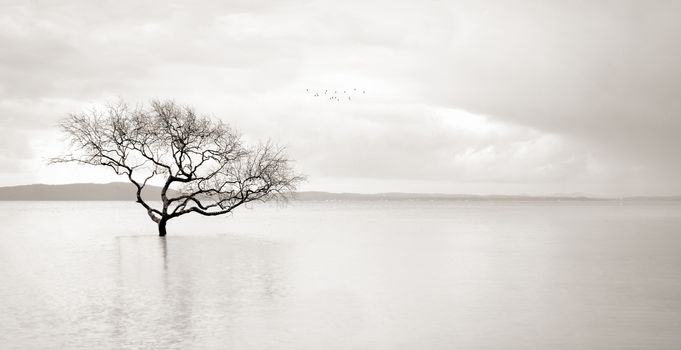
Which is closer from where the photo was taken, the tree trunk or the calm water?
the calm water

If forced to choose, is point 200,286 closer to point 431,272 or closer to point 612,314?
point 431,272

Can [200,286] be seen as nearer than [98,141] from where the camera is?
Yes

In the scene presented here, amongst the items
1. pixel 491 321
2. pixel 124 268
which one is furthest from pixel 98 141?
pixel 491 321

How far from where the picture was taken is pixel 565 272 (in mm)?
28688

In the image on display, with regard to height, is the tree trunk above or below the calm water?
above

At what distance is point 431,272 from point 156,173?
2294cm

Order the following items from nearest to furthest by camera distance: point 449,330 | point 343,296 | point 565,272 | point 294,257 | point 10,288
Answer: point 449,330
point 343,296
point 10,288
point 565,272
point 294,257

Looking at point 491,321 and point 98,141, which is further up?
point 98,141

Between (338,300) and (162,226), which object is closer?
(338,300)

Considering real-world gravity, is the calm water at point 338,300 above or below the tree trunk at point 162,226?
below

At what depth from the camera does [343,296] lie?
70.0 feet

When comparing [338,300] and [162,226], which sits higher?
[162,226]

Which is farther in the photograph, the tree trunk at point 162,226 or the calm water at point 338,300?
the tree trunk at point 162,226

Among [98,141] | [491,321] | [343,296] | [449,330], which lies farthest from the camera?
[98,141]
